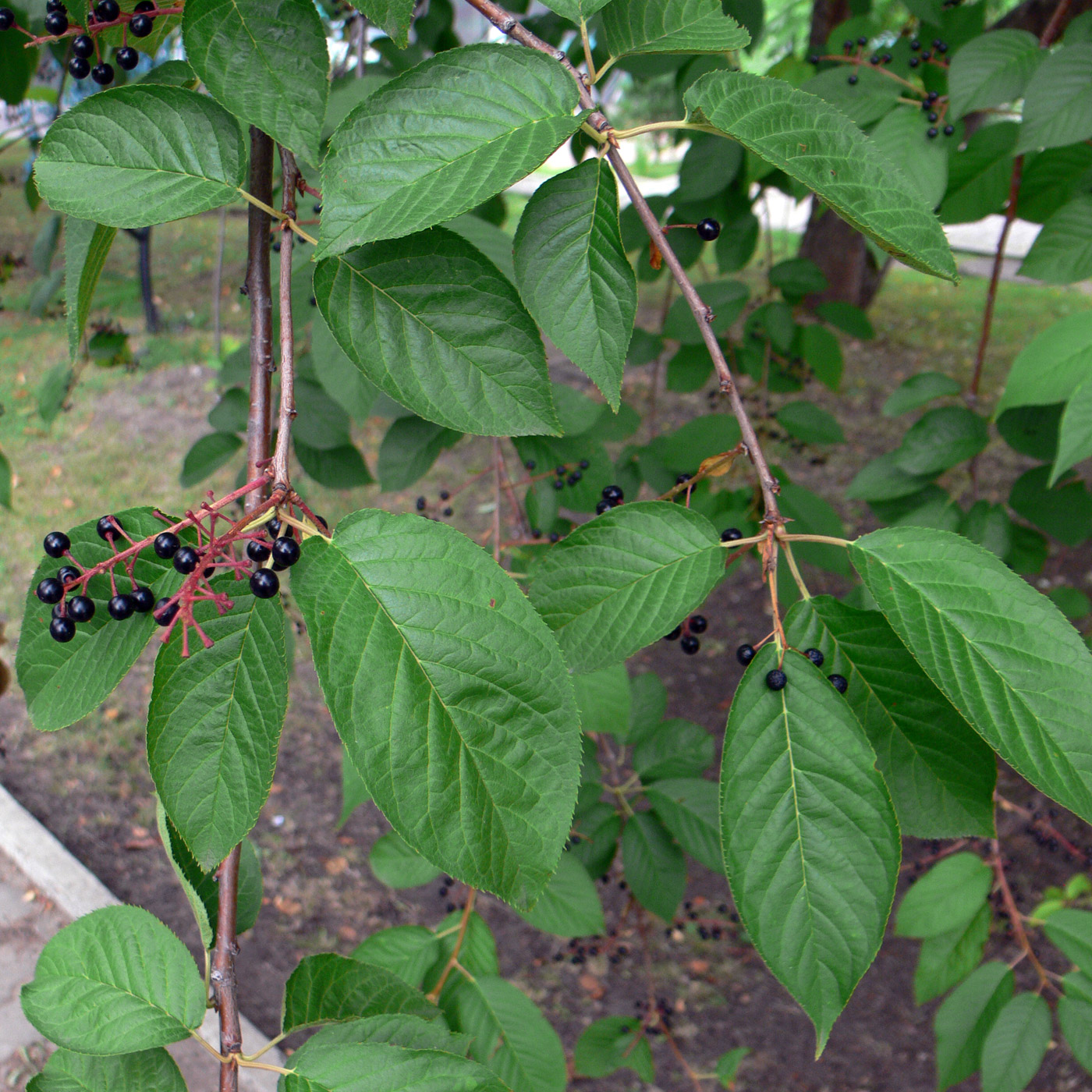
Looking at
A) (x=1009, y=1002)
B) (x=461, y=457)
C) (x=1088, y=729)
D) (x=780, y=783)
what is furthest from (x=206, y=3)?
(x=461, y=457)

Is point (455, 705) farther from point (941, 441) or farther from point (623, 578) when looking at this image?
point (941, 441)

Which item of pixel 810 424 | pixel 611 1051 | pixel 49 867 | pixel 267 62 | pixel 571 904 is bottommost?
pixel 49 867

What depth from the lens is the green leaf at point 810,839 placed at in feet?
2.60

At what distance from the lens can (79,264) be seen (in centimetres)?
102

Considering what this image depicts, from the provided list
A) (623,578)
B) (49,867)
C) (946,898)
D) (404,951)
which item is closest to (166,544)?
(623,578)

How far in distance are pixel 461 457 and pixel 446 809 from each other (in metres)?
6.17

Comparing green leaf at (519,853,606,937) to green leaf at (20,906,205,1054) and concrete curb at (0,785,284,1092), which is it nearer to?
green leaf at (20,906,205,1054)

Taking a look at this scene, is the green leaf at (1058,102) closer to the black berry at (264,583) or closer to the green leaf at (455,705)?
the green leaf at (455,705)

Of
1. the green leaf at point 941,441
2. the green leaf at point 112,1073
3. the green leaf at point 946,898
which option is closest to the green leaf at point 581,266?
the green leaf at point 112,1073

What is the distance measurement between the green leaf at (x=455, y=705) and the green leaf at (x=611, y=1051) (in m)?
1.99

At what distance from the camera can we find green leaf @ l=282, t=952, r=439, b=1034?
1088mm

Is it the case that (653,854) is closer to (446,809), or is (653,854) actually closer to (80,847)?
(446,809)

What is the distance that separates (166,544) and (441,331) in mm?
361

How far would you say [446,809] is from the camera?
739mm
